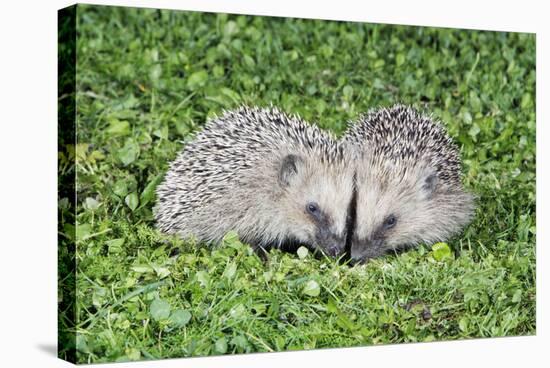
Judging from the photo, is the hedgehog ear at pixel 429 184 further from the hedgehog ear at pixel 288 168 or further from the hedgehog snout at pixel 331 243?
the hedgehog ear at pixel 288 168

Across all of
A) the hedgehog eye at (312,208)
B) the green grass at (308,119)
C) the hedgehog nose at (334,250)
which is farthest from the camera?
the hedgehog eye at (312,208)

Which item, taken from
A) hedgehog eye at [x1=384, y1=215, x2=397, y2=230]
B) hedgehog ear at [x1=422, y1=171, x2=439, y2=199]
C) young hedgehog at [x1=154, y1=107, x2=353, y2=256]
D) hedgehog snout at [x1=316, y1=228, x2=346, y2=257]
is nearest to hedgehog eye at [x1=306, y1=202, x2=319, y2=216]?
young hedgehog at [x1=154, y1=107, x2=353, y2=256]

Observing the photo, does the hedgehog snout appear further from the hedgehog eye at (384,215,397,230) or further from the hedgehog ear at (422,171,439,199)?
the hedgehog ear at (422,171,439,199)

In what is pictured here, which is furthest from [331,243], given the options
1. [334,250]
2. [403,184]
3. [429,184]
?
[429,184]

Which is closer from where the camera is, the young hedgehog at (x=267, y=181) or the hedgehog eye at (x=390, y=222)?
the young hedgehog at (x=267, y=181)

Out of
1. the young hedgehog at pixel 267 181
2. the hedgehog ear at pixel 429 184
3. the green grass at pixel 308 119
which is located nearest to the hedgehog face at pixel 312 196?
the young hedgehog at pixel 267 181

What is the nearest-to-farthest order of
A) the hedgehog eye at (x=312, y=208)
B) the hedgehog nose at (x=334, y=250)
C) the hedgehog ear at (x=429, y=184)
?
the hedgehog nose at (x=334, y=250), the hedgehog eye at (x=312, y=208), the hedgehog ear at (x=429, y=184)

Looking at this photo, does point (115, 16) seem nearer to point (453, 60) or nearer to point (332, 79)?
point (332, 79)
